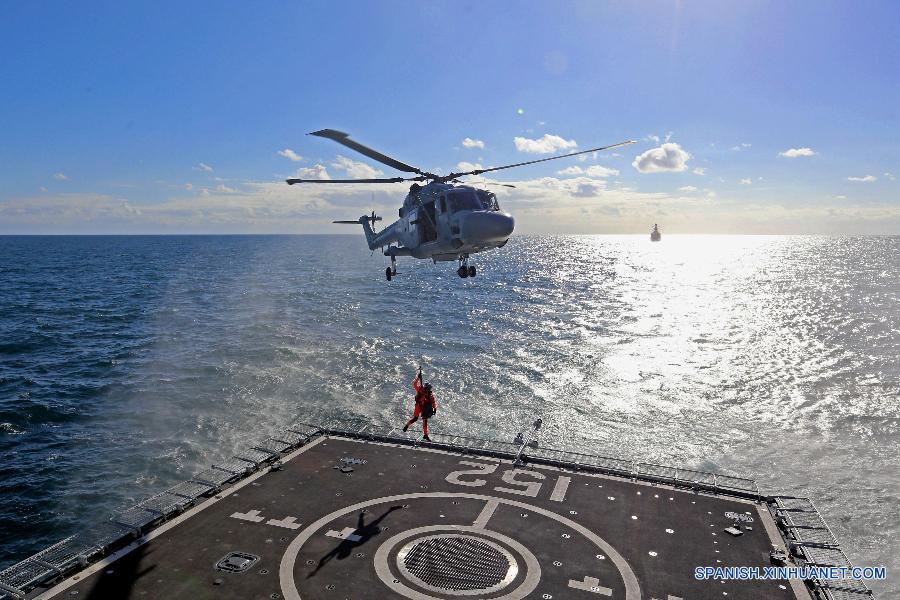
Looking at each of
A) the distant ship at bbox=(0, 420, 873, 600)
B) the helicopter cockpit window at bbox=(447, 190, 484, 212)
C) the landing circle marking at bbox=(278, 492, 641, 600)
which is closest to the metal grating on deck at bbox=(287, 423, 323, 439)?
the distant ship at bbox=(0, 420, 873, 600)

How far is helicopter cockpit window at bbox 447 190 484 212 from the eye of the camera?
1079 inches

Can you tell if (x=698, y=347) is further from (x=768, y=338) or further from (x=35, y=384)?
(x=35, y=384)

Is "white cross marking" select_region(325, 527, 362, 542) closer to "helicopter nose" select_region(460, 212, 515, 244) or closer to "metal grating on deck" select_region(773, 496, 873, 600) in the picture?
"helicopter nose" select_region(460, 212, 515, 244)

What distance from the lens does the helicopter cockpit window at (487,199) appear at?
27.8 metres

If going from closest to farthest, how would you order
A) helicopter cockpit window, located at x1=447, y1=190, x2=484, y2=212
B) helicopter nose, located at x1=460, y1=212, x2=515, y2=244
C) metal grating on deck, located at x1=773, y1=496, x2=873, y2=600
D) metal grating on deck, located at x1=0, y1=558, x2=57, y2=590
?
1. metal grating on deck, located at x1=0, y1=558, x2=57, y2=590
2. metal grating on deck, located at x1=773, y1=496, x2=873, y2=600
3. helicopter nose, located at x1=460, y1=212, x2=515, y2=244
4. helicopter cockpit window, located at x1=447, y1=190, x2=484, y2=212

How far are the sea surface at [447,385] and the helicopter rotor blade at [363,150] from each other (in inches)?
1023

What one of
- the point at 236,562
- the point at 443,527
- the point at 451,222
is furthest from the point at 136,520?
the point at 451,222

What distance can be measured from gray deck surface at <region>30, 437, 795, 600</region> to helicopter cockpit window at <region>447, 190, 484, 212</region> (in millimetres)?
14053

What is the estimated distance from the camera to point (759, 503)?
2594 centimetres

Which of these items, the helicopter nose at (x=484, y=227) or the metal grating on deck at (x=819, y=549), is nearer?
the metal grating on deck at (x=819, y=549)

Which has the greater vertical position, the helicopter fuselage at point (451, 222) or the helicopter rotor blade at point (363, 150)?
the helicopter rotor blade at point (363, 150)

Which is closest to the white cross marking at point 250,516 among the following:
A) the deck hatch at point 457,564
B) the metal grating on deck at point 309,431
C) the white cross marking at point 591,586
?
the metal grating on deck at point 309,431

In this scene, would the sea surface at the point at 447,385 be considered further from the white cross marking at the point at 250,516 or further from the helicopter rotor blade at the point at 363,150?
the helicopter rotor blade at the point at 363,150

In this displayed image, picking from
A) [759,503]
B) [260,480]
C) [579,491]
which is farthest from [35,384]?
[759,503]
